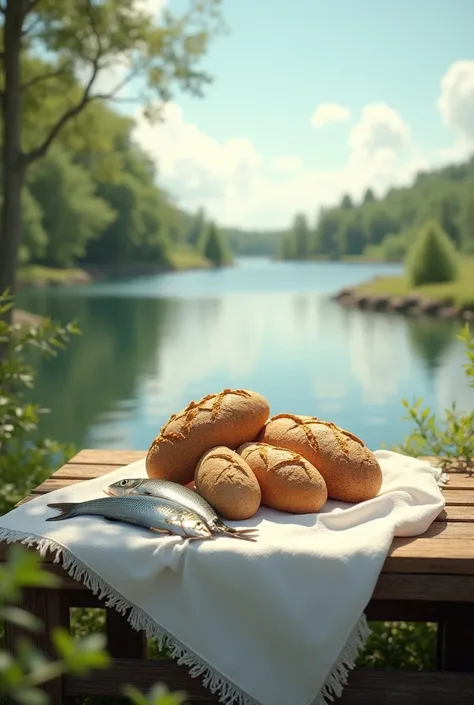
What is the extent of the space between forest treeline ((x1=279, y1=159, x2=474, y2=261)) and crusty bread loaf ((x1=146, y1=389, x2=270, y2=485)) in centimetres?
5503

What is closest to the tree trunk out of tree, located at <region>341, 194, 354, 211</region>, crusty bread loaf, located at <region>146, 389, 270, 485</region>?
crusty bread loaf, located at <region>146, 389, 270, 485</region>

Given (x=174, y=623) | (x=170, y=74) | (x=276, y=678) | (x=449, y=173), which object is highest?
(x=449, y=173)

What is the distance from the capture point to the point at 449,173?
266 feet

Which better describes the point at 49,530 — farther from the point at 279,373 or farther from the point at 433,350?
the point at 433,350

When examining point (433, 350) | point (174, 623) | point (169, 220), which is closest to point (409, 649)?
point (174, 623)

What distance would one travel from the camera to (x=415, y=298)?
25.8 meters

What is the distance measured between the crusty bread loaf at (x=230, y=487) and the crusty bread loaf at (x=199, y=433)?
15 centimetres

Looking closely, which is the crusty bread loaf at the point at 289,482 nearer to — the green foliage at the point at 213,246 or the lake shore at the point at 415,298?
the lake shore at the point at 415,298

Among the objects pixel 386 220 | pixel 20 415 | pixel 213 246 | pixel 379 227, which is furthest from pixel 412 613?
pixel 386 220

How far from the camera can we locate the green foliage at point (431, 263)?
102 ft

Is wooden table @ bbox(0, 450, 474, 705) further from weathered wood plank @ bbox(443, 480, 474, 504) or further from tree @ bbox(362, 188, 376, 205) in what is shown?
tree @ bbox(362, 188, 376, 205)

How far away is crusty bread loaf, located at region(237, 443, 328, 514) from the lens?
240 cm

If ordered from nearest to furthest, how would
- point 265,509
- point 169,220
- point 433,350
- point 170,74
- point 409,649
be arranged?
point 265,509, point 409,649, point 170,74, point 433,350, point 169,220

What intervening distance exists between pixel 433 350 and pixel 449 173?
68.9 metres
